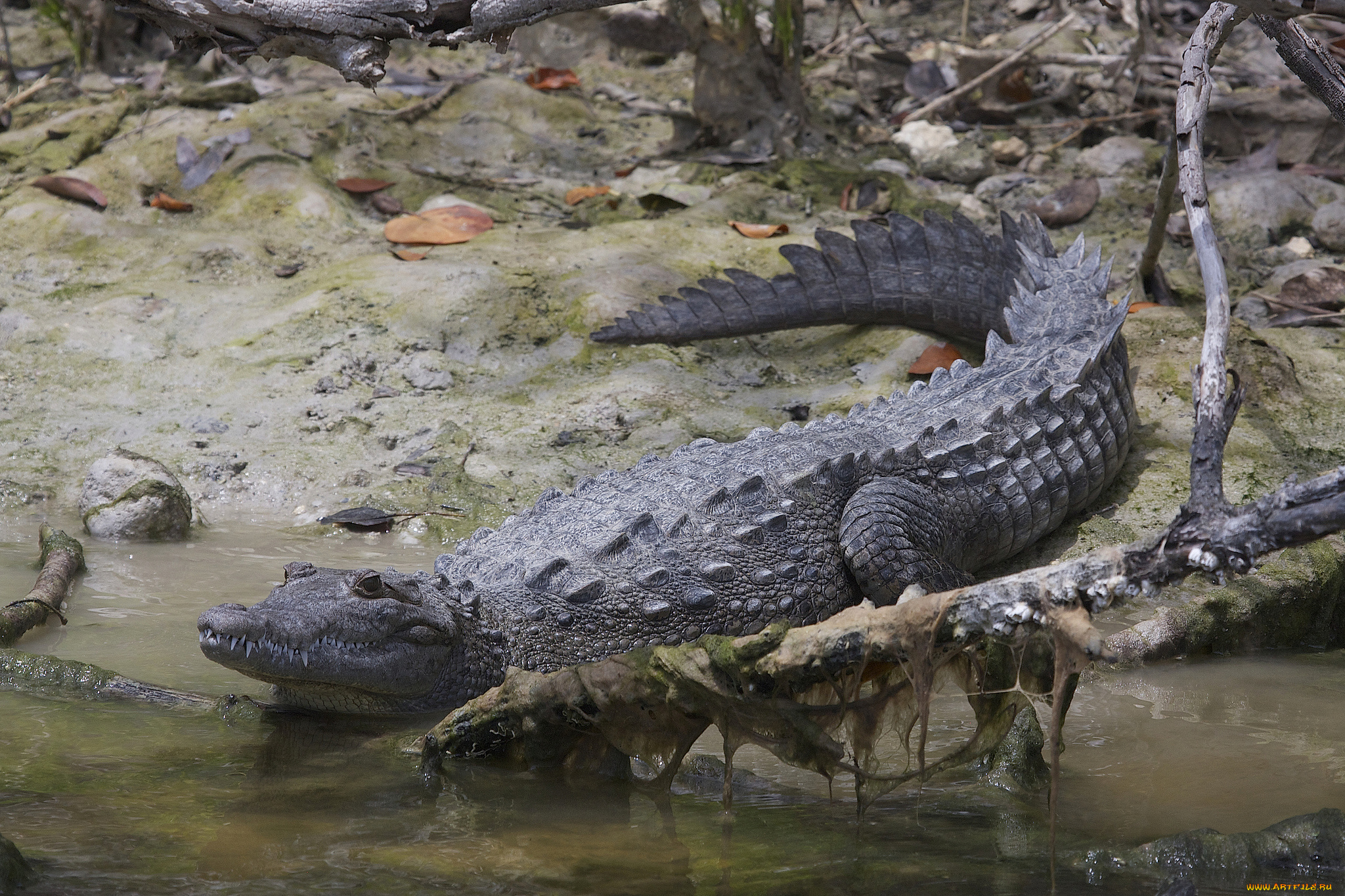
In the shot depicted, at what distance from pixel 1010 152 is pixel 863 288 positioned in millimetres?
2659

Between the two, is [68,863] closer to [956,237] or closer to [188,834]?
[188,834]

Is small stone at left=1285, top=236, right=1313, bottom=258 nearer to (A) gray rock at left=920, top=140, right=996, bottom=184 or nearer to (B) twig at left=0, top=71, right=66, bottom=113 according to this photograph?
(A) gray rock at left=920, top=140, right=996, bottom=184

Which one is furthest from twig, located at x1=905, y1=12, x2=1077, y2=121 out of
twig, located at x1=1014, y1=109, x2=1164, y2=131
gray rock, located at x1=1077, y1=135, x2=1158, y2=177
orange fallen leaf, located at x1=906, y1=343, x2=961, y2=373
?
orange fallen leaf, located at x1=906, y1=343, x2=961, y2=373

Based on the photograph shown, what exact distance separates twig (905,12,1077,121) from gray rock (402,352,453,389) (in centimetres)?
413

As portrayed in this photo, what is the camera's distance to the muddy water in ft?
6.56

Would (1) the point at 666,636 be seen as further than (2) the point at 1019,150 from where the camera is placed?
No

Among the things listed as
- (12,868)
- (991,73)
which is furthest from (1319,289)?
(12,868)

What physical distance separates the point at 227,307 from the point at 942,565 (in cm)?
409

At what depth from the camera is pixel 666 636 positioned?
10.6 feet

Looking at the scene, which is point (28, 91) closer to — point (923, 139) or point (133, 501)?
point (133, 501)

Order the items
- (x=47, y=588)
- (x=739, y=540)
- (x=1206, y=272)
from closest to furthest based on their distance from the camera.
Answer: (x=1206, y=272), (x=739, y=540), (x=47, y=588)

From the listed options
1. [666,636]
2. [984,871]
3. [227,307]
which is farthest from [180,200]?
[984,871]

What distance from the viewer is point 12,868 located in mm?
1828

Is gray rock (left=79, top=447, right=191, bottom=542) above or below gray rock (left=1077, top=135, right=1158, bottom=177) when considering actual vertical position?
below
